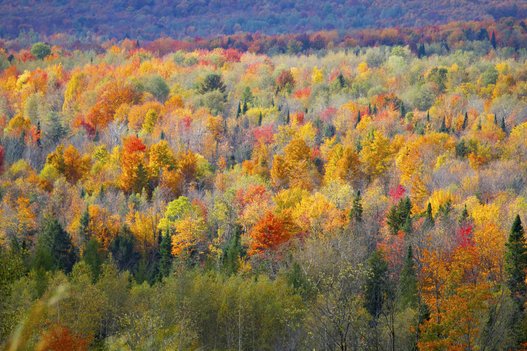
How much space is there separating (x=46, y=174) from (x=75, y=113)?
174 ft

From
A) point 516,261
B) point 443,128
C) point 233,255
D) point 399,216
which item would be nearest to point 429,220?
point 399,216

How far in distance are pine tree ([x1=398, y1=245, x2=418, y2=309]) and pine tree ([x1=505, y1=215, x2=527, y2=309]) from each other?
531 cm

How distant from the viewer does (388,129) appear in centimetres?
11956

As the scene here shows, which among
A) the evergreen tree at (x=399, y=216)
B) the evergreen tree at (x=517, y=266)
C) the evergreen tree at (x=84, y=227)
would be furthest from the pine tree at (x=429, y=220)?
the evergreen tree at (x=84, y=227)

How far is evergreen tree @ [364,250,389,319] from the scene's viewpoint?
48.0 meters

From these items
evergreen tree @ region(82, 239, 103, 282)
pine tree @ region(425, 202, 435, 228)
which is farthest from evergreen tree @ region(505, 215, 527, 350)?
evergreen tree @ region(82, 239, 103, 282)

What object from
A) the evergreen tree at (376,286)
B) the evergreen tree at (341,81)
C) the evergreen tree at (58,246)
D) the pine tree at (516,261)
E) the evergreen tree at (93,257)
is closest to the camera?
the pine tree at (516,261)

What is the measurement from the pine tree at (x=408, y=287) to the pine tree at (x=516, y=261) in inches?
209

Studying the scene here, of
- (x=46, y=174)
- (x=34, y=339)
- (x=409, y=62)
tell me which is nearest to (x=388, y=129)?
(x=46, y=174)

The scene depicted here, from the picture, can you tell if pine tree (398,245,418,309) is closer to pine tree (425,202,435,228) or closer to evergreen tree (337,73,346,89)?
pine tree (425,202,435,228)

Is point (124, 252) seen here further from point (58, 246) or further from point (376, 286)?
point (376, 286)

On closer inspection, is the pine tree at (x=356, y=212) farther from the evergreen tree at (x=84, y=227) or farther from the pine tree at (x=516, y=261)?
the evergreen tree at (x=84, y=227)

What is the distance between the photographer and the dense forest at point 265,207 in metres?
38.1

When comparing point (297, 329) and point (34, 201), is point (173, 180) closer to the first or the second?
point (34, 201)
